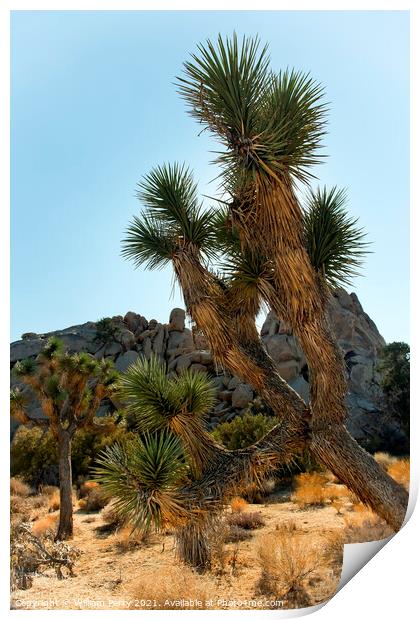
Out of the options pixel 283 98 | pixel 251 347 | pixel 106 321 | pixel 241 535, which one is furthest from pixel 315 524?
pixel 106 321

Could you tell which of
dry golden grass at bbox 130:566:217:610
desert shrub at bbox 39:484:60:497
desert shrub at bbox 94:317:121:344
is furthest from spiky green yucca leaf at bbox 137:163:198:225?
desert shrub at bbox 94:317:121:344

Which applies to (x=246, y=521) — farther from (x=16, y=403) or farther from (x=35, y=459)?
(x=35, y=459)

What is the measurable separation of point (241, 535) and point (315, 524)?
1.41m

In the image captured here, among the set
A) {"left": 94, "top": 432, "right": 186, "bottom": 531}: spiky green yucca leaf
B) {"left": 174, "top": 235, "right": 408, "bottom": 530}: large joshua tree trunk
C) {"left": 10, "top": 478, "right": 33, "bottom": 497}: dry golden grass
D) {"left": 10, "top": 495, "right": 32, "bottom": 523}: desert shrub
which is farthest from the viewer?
{"left": 10, "top": 478, "right": 33, "bottom": 497}: dry golden grass

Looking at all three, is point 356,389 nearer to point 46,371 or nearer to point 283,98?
point 46,371

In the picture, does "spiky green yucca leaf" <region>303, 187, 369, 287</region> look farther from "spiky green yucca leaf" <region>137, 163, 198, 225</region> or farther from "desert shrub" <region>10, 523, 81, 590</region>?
"desert shrub" <region>10, 523, 81, 590</region>

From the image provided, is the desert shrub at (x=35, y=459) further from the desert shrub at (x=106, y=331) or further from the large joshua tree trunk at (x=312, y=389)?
the large joshua tree trunk at (x=312, y=389)

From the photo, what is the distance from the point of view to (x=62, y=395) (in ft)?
35.2

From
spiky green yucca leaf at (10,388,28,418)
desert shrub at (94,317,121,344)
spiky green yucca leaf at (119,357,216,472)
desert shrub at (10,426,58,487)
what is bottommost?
desert shrub at (10,426,58,487)

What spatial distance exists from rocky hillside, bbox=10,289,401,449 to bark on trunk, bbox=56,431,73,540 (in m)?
7.26

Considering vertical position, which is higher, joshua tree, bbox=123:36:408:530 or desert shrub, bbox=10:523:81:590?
joshua tree, bbox=123:36:408:530

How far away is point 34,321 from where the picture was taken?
2798 centimetres

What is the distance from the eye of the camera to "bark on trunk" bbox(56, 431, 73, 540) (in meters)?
10.5

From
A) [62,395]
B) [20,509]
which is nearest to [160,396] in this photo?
[62,395]
